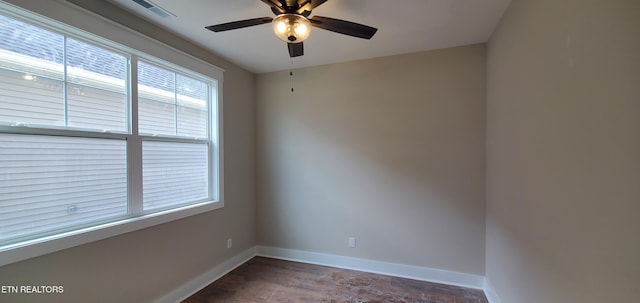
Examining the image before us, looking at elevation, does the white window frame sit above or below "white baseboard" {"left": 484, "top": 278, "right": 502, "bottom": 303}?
above

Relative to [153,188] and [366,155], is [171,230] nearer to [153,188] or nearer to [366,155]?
[153,188]

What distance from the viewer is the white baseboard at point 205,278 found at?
241 cm

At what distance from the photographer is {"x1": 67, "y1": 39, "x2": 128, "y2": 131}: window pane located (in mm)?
1792

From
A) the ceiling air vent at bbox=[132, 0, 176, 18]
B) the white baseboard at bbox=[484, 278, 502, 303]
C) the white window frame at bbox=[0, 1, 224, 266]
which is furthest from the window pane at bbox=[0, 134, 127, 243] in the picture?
the white baseboard at bbox=[484, 278, 502, 303]

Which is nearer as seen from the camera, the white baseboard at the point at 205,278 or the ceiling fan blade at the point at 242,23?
the ceiling fan blade at the point at 242,23

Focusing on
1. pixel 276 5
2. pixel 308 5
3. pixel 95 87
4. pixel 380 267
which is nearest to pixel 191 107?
pixel 95 87

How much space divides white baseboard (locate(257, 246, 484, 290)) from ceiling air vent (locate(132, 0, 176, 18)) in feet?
10.0

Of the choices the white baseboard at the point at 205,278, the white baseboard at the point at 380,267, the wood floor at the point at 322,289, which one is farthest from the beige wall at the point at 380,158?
the white baseboard at the point at 205,278

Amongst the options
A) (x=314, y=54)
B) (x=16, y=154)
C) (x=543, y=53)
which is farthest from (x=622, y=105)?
(x=16, y=154)

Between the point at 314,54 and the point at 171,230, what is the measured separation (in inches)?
97.1

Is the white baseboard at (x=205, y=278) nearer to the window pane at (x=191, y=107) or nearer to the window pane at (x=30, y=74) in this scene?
the window pane at (x=191, y=107)

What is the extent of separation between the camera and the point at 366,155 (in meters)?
3.13

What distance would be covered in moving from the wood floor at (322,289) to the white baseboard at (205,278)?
7cm

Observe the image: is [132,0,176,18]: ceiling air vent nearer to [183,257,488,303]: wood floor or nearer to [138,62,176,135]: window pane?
[138,62,176,135]: window pane
